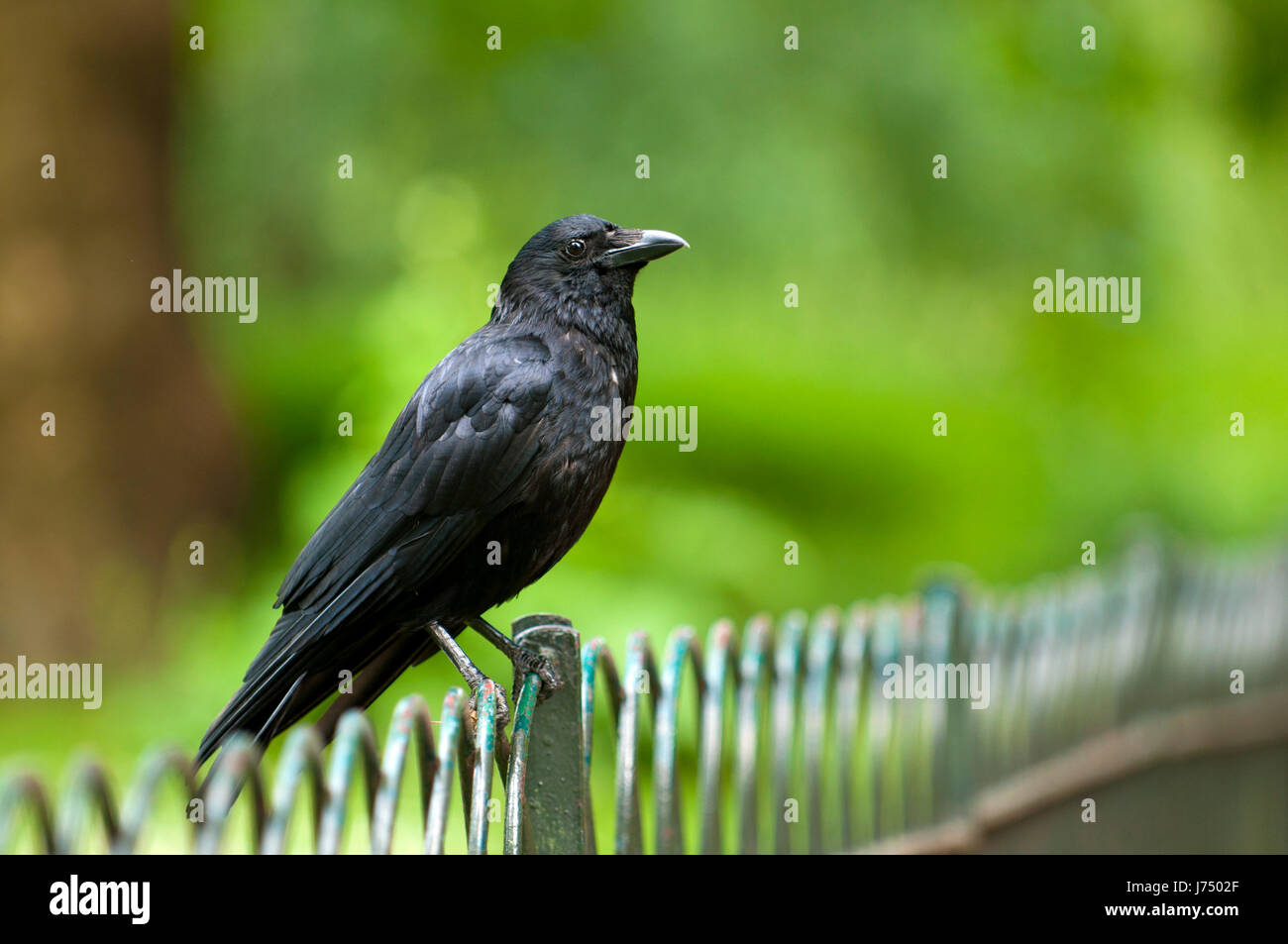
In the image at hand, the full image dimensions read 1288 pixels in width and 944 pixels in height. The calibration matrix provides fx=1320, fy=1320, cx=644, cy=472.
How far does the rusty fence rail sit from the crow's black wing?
0.32 m

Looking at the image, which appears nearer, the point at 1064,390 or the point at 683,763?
the point at 683,763

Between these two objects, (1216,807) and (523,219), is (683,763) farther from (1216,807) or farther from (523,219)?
(523,219)

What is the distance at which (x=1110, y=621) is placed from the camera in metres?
4.00

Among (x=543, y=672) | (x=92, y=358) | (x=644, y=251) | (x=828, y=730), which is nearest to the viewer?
(x=543, y=672)

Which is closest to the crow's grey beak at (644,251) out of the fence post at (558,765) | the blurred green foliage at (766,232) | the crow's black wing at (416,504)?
the crow's black wing at (416,504)

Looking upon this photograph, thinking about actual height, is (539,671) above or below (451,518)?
below

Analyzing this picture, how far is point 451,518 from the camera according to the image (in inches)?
113

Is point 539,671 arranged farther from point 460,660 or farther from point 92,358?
point 92,358

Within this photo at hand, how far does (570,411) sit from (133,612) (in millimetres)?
3365

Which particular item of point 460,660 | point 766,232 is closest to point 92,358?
point 766,232

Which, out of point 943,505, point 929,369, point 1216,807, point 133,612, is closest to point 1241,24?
point 929,369

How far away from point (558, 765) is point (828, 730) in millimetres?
1581

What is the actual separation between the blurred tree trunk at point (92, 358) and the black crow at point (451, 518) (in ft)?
9.69
